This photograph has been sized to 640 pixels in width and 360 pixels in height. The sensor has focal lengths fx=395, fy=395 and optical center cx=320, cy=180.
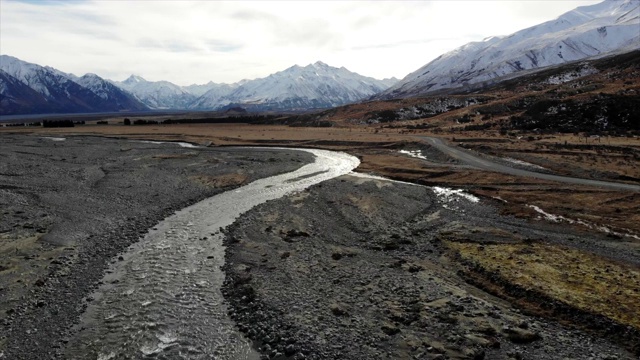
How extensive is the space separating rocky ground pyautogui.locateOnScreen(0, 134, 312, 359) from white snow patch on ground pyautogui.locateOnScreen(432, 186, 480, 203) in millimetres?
26192

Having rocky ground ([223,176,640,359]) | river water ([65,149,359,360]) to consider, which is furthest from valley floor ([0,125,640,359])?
river water ([65,149,359,360])

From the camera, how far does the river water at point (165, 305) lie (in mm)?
18125

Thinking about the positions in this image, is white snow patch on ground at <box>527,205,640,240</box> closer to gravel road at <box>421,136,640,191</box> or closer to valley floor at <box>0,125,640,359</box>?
valley floor at <box>0,125,640,359</box>

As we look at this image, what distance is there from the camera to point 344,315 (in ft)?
68.6

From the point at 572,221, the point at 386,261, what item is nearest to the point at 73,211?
the point at 386,261

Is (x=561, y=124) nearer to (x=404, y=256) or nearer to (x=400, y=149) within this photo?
(x=400, y=149)

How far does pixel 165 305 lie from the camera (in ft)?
71.8

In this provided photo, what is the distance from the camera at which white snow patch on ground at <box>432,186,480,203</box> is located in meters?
46.6

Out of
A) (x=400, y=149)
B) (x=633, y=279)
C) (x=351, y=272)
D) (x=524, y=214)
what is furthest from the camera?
(x=400, y=149)

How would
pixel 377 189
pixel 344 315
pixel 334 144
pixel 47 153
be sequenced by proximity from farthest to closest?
pixel 334 144, pixel 47 153, pixel 377 189, pixel 344 315

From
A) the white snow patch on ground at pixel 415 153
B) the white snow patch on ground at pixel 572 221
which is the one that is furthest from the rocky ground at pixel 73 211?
the white snow patch on ground at pixel 572 221

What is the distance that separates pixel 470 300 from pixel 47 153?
83.8 metres

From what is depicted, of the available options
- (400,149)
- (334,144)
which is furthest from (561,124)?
(334,144)

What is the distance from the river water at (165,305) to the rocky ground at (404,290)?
4.26 feet
